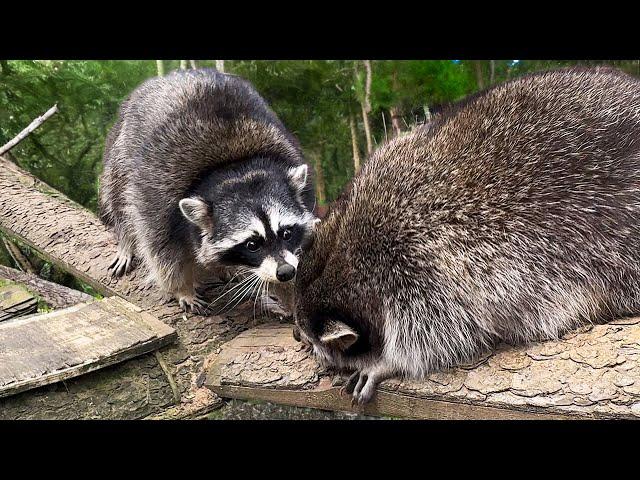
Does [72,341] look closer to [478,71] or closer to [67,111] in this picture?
[67,111]

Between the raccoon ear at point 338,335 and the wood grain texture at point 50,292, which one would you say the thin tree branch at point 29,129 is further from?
the raccoon ear at point 338,335

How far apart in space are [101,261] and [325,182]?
6.42ft

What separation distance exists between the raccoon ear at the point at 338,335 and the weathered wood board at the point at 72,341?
2.73 feet

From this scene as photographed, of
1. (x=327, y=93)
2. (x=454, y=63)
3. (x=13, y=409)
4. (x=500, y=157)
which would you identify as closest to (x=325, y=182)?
(x=327, y=93)

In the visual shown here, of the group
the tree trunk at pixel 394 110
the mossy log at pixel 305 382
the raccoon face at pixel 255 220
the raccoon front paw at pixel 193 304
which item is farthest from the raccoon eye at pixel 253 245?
the tree trunk at pixel 394 110

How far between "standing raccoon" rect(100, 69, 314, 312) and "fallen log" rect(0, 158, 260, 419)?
0.70ft

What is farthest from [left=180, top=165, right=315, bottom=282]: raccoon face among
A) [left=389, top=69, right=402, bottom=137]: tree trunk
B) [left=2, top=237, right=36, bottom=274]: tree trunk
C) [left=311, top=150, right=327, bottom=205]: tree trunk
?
[left=2, top=237, right=36, bottom=274]: tree trunk

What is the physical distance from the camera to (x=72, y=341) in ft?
7.36

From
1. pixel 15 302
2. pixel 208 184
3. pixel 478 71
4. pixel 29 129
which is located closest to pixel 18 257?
pixel 29 129

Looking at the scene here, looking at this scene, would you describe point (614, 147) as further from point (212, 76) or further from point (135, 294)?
point (135, 294)

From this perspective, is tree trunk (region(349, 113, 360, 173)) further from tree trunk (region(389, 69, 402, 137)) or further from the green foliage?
the green foliage

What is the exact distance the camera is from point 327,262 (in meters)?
2.13

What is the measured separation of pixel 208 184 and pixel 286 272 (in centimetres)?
67

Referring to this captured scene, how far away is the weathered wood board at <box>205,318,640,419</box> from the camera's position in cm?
163
